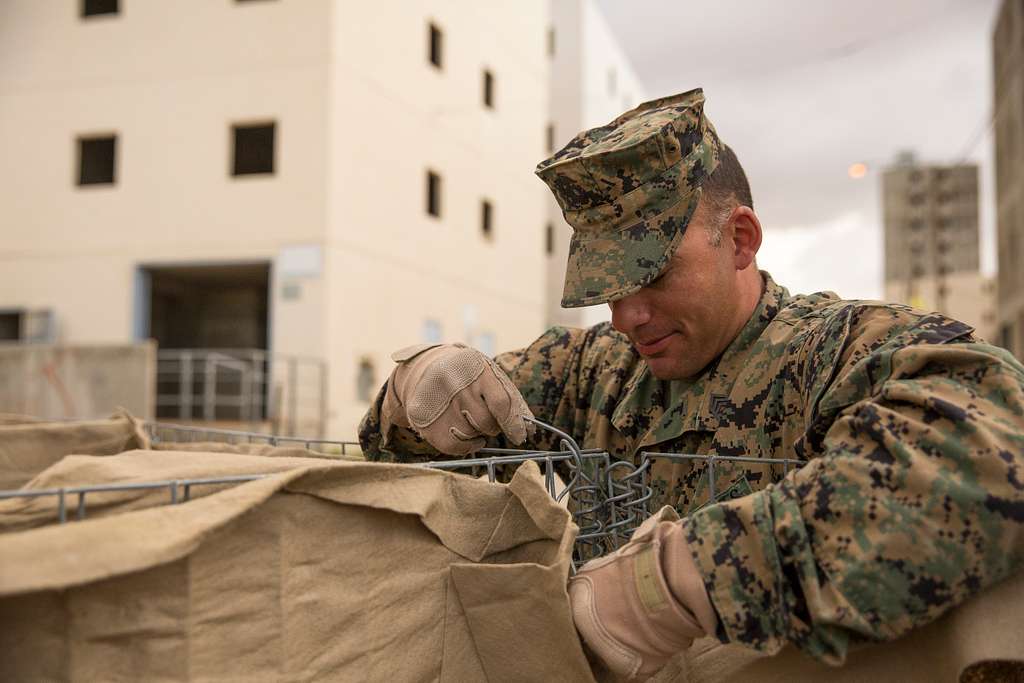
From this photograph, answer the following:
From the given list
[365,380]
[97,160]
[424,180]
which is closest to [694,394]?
[365,380]

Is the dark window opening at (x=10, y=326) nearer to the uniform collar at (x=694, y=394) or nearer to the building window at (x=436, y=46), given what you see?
the building window at (x=436, y=46)

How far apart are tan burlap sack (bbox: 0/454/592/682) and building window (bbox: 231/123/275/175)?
11.8 m

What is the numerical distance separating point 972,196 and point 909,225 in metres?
2.75

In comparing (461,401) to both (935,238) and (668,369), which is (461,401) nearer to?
(668,369)

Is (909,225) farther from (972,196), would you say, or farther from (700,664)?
(700,664)

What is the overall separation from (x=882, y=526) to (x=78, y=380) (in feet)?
30.1

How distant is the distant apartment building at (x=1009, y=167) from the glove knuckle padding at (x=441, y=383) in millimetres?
20467

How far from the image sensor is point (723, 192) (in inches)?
79.1

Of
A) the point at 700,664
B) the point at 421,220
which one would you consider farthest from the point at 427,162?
the point at 700,664

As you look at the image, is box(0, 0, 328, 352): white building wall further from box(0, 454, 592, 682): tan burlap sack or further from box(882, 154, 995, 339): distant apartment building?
box(882, 154, 995, 339): distant apartment building

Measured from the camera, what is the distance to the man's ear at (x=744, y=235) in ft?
6.66

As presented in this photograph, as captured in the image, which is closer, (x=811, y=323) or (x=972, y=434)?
(x=972, y=434)

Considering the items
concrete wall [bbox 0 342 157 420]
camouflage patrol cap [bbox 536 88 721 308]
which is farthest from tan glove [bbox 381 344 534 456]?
concrete wall [bbox 0 342 157 420]

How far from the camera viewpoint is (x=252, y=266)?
12.2 meters
